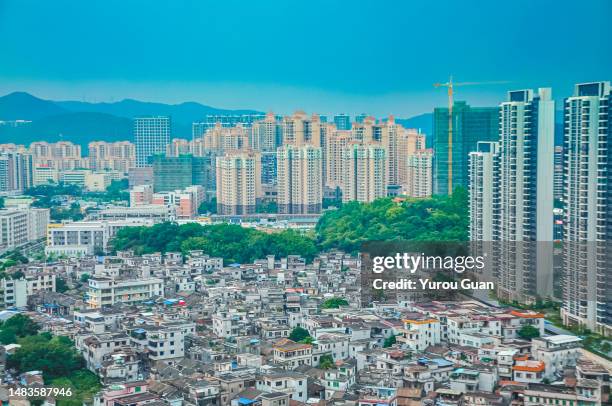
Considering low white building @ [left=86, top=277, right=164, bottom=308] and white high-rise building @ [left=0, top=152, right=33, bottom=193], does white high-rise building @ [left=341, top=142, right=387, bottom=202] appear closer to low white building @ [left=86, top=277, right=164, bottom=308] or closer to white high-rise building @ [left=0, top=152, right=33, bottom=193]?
white high-rise building @ [left=0, top=152, right=33, bottom=193]

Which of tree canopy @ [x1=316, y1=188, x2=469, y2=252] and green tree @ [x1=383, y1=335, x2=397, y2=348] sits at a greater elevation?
tree canopy @ [x1=316, y1=188, x2=469, y2=252]

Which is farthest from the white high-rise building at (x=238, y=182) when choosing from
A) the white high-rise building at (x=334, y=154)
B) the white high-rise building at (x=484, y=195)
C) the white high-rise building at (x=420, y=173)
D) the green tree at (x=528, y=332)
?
the green tree at (x=528, y=332)

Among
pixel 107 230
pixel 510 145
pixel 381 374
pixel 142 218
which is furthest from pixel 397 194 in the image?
pixel 381 374

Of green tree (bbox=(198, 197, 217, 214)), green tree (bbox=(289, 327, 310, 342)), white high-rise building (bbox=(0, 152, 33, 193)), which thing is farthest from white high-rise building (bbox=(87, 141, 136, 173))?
green tree (bbox=(289, 327, 310, 342))

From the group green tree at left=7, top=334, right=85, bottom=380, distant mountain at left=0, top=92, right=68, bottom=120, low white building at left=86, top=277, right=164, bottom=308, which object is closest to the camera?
green tree at left=7, top=334, right=85, bottom=380

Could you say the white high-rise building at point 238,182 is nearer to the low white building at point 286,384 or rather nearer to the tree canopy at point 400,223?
the tree canopy at point 400,223

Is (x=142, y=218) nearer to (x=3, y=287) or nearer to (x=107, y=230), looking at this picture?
(x=107, y=230)

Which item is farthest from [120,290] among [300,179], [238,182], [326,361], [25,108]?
[25,108]
